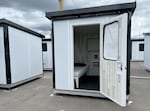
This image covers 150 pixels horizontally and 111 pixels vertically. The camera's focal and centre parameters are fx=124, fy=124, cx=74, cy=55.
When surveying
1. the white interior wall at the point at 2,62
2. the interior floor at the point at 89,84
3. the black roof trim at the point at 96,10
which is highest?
the black roof trim at the point at 96,10

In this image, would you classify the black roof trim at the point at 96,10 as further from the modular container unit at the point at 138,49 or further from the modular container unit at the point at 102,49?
the modular container unit at the point at 138,49

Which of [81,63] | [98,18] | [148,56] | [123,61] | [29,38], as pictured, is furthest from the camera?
[148,56]

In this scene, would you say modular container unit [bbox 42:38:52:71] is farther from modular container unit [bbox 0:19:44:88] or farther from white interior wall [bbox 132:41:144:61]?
white interior wall [bbox 132:41:144:61]

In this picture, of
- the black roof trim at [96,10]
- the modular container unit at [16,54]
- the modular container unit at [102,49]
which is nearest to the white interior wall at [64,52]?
the modular container unit at [102,49]

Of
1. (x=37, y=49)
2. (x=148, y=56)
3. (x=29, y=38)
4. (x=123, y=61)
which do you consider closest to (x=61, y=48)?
(x=123, y=61)

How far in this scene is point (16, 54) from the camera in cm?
462

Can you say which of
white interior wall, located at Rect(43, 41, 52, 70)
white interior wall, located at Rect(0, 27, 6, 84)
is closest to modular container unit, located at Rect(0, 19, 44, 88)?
white interior wall, located at Rect(0, 27, 6, 84)

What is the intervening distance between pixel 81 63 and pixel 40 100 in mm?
2937

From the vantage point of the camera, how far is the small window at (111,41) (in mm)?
2594

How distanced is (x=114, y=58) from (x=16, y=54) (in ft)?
11.8

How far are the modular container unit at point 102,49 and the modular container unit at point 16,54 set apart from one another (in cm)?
172

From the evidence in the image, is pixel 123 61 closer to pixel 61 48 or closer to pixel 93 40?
pixel 61 48

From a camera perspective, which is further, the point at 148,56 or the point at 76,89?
the point at 148,56

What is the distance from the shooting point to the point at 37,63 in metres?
6.15
